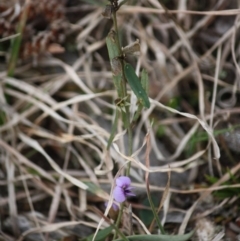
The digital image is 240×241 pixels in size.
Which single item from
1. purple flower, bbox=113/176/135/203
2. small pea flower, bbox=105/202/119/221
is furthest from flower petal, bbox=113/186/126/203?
small pea flower, bbox=105/202/119/221

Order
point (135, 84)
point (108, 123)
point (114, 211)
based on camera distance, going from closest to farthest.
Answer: point (135, 84) < point (114, 211) < point (108, 123)

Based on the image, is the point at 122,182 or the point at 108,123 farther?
the point at 108,123

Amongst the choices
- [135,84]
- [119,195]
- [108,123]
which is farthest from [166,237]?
[108,123]

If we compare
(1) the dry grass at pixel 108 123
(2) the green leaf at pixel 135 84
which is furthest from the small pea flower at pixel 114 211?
(2) the green leaf at pixel 135 84

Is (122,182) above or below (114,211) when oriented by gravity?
above

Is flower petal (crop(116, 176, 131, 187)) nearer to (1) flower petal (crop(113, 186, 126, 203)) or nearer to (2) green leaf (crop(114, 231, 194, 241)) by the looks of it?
(1) flower petal (crop(113, 186, 126, 203))

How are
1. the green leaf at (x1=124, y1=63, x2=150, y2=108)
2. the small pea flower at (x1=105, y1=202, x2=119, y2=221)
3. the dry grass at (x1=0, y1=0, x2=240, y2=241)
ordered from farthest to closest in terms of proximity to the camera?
1. the dry grass at (x1=0, y1=0, x2=240, y2=241)
2. the small pea flower at (x1=105, y1=202, x2=119, y2=221)
3. the green leaf at (x1=124, y1=63, x2=150, y2=108)

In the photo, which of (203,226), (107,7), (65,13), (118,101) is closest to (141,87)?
(118,101)

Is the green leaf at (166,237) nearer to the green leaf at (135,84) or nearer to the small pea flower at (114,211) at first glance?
the small pea flower at (114,211)

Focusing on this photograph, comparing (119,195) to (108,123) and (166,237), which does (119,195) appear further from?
(108,123)
